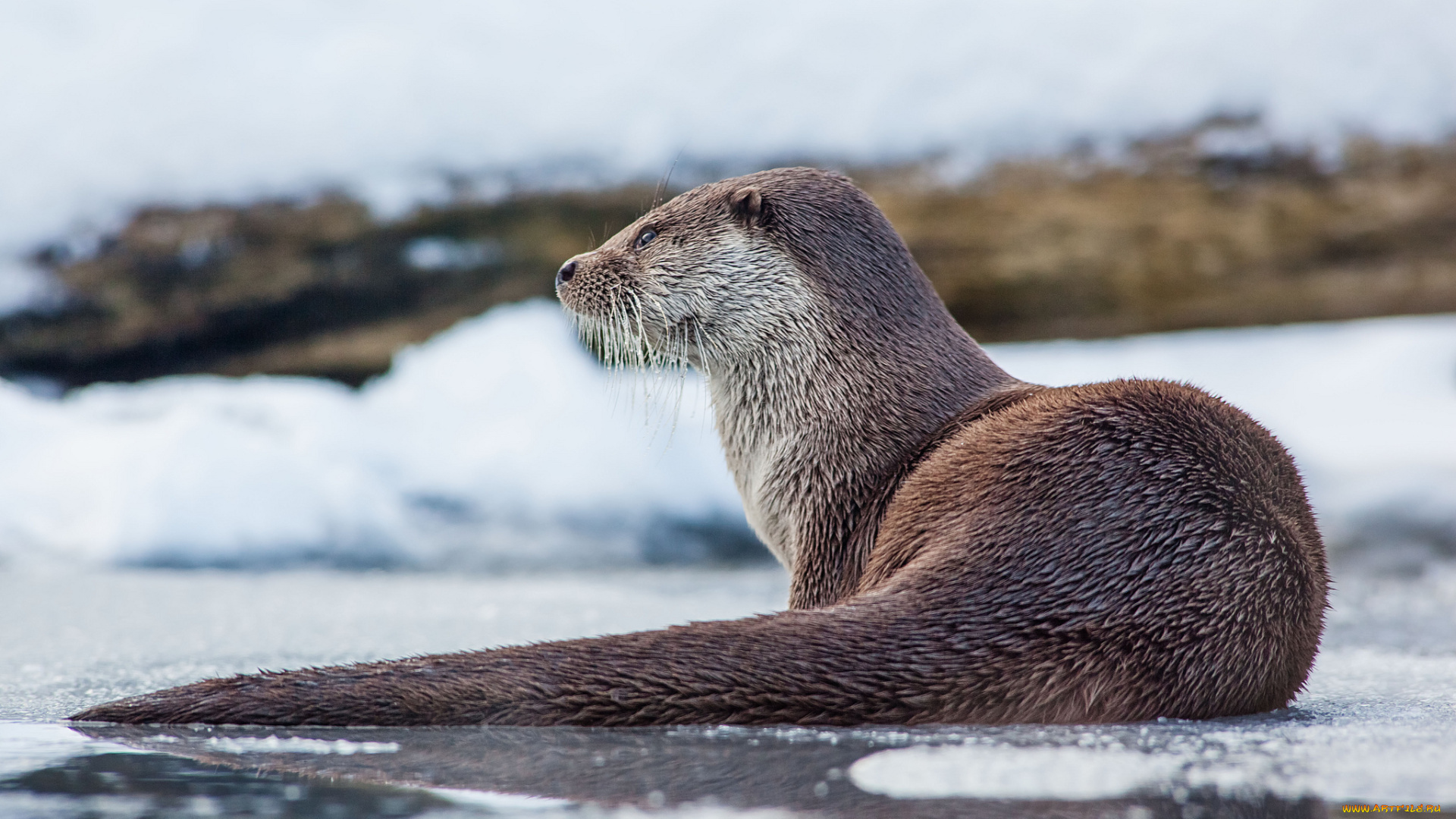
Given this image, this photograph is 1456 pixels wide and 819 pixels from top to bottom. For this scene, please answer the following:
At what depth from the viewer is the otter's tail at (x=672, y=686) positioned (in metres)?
1.33

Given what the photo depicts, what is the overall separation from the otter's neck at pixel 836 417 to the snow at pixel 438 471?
51.0 inches

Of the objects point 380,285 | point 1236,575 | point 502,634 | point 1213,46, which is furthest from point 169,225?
point 1236,575

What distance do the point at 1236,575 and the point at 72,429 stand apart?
3502 millimetres

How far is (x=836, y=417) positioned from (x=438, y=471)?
209 cm

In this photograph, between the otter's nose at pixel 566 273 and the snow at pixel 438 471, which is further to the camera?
the snow at pixel 438 471

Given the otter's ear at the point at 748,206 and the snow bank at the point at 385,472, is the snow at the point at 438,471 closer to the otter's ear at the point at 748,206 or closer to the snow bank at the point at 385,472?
the snow bank at the point at 385,472

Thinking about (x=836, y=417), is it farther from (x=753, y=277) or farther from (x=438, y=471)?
(x=438, y=471)

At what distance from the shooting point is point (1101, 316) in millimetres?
4008

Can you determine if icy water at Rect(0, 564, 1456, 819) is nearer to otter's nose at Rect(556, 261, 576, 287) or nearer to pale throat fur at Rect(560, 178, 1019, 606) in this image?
pale throat fur at Rect(560, 178, 1019, 606)

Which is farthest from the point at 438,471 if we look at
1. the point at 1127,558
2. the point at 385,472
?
the point at 1127,558

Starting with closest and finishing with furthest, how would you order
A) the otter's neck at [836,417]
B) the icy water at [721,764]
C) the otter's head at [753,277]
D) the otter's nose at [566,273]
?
the icy water at [721,764], the otter's neck at [836,417], the otter's head at [753,277], the otter's nose at [566,273]

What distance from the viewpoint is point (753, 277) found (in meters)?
1.97

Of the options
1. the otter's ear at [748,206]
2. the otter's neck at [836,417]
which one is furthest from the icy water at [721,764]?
the otter's ear at [748,206]

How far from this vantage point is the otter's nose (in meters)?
2.14
